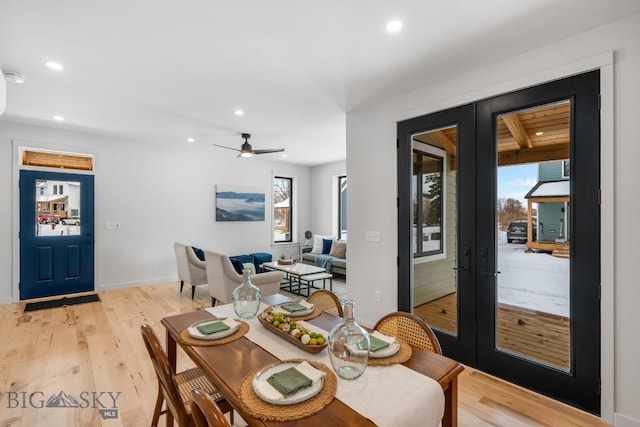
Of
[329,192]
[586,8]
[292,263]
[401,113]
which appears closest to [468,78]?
[401,113]

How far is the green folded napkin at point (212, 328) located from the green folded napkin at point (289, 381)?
1.84ft

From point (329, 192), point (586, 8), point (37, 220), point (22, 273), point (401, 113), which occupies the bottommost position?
point (22, 273)

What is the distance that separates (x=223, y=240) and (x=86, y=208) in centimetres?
254

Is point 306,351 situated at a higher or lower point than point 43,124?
lower

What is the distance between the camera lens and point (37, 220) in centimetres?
482

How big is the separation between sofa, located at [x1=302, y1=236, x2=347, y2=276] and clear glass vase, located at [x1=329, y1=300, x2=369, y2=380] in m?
5.09

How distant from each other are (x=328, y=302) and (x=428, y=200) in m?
1.65

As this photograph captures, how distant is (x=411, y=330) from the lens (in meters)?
1.78

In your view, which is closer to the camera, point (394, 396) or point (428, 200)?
point (394, 396)

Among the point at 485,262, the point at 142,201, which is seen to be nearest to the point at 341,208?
the point at 142,201

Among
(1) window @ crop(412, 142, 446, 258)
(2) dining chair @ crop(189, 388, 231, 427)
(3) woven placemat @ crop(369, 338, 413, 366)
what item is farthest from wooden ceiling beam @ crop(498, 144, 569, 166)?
(2) dining chair @ crop(189, 388, 231, 427)

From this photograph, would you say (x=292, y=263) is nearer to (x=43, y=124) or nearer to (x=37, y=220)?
(x=37, y=220)

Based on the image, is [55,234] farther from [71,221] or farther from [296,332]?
[296,332]

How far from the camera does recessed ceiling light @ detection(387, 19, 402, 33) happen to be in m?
2.15
